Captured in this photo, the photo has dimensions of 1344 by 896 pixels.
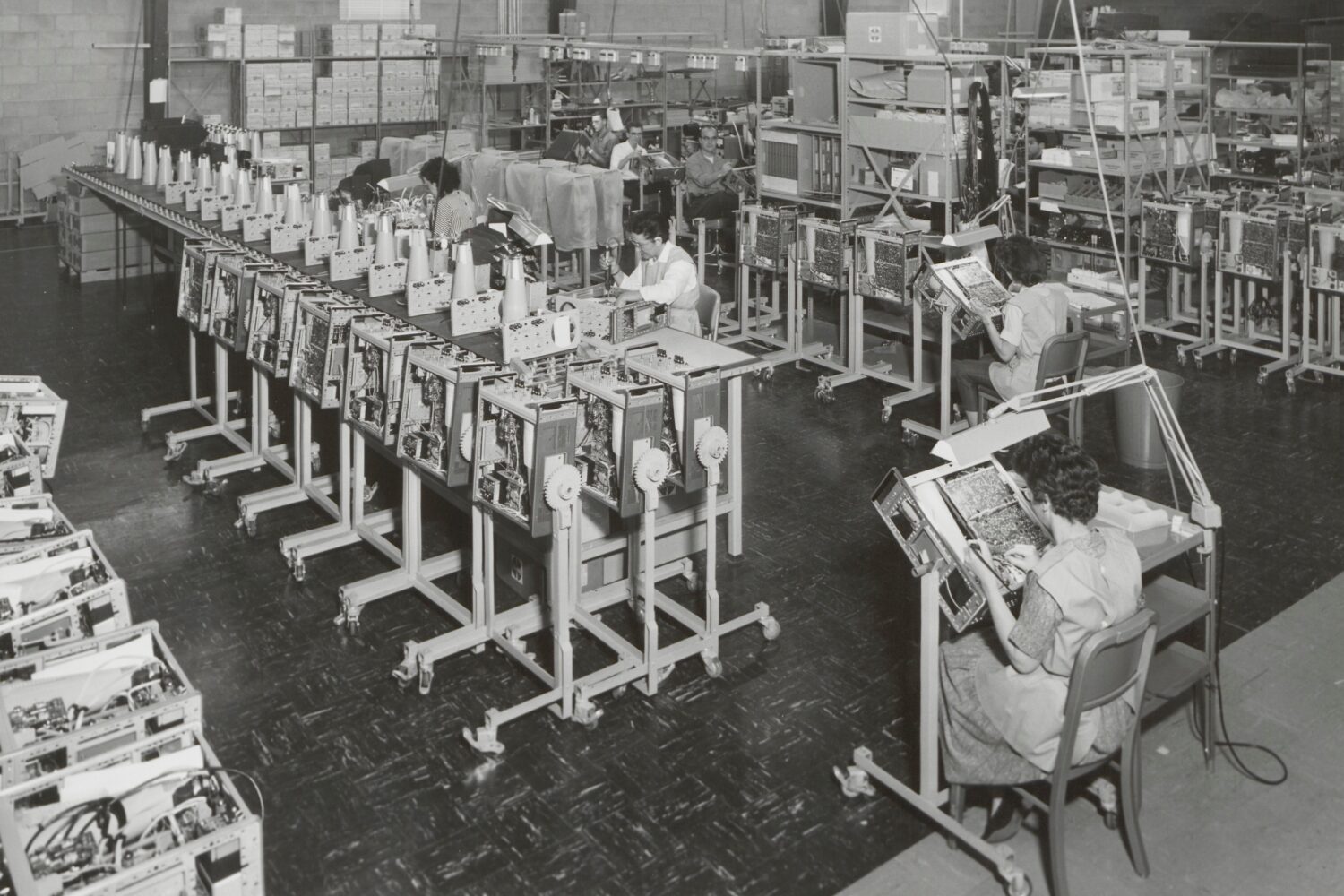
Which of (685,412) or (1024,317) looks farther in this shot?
(1024,317)

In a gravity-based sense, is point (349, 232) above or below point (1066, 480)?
above

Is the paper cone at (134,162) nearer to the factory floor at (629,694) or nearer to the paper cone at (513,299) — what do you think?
the factory floor at (629,694)

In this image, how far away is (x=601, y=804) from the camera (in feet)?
12.3

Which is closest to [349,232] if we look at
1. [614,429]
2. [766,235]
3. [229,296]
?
[229,296]

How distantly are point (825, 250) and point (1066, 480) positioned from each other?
16.4 ft

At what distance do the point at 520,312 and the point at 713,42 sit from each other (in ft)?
42.5

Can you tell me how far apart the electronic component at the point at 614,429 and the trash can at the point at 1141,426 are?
3.30 meters

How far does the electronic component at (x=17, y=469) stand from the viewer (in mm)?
3894

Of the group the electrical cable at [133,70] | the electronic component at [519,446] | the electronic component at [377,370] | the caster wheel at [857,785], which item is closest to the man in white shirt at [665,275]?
the electronic component at [377,370]

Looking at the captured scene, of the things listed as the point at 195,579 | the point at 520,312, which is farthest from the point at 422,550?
the point at 520,312

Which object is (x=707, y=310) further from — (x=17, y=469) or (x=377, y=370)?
(x=17, y=469)

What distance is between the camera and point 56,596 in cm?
316

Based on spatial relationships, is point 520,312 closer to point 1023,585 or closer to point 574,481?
point 574,481

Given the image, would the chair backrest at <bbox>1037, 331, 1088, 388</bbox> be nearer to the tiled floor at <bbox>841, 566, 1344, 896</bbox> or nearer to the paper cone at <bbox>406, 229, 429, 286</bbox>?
the tiled floor at <bbox>841, 566, 1344, 896</bbox>
